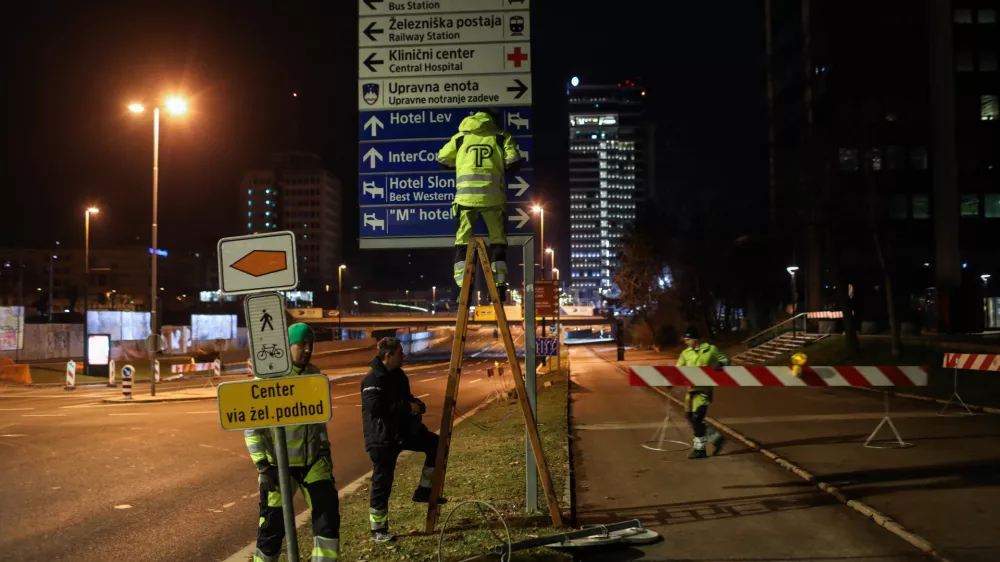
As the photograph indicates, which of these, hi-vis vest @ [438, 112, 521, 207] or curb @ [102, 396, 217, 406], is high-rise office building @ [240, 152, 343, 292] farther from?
hi-vis vest @ [438, 112, 521, 207]

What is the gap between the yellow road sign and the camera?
15.0ft

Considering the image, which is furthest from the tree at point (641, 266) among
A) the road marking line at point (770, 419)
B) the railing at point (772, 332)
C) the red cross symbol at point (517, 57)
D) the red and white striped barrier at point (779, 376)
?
the red cross symbol at point (517, 57)

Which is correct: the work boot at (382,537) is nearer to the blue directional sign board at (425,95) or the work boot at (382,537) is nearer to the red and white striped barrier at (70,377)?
the blue directional sign board at (425,95)

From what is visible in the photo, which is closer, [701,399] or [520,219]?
[520,219]

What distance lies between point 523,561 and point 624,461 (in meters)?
5.10

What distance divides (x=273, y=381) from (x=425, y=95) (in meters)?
4.10

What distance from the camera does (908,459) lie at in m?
10.1

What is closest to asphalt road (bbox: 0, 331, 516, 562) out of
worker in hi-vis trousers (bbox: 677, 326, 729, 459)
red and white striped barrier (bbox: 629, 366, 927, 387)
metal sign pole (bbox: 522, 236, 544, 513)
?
metal sign pole (bbox: 522, 236, 544, 513)

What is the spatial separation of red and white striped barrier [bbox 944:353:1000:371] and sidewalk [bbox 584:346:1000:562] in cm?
100

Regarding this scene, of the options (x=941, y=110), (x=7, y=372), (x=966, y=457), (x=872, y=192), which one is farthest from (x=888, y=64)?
(x=7, y=372)

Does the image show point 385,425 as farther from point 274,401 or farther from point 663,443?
point 663,443

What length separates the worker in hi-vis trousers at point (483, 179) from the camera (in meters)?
7.09

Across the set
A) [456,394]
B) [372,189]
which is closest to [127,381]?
[372,189]

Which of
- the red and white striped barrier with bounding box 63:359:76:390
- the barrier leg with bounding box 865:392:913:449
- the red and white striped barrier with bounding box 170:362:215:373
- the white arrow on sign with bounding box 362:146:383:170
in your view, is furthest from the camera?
the red and white striped barrier with bounding box 170:362:215:373
